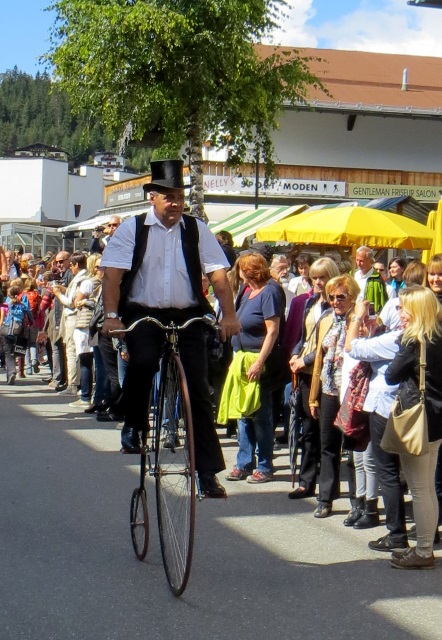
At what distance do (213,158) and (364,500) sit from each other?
35.1 m

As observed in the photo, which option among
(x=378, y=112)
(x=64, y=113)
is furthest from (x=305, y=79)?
(x=64, y=113)

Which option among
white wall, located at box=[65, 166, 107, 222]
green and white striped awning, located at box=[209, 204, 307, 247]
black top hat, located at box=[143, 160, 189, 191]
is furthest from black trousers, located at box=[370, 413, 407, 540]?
white wall, located at box=[65, 166, 107, 222]

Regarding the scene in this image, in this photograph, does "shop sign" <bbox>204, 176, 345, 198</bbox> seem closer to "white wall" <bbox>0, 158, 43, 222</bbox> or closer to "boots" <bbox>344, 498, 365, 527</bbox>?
"boots" <bbox>344, 498, 365, 527</bbox>

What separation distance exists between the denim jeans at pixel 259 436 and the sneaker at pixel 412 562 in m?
3.04

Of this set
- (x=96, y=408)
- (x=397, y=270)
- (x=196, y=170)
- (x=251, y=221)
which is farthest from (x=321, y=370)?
(x=196, y=170)

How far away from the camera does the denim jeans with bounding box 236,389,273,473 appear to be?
9.71m

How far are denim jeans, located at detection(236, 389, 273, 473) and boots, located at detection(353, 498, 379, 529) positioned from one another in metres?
1.90

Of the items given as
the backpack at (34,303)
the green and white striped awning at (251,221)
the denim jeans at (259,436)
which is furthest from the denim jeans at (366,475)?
the backpack at (34,303)

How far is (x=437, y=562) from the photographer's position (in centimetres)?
697

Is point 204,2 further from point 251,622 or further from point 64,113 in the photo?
point 64,113

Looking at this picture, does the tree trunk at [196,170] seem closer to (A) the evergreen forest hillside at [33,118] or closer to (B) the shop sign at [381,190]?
(B) the shop sign at [381,190]

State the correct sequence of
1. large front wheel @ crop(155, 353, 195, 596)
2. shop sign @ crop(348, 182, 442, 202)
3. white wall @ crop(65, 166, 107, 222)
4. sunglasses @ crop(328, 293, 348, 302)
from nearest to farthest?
large front wheel @ crop(155, 353, 195, 596), sunglasses @ crop(328, 293, 348, 302), shop sign @ crop(348, 182, 442, 202), white wall @ crop(65, 166, 107, 222)

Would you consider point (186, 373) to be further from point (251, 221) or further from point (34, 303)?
point (251, 221)

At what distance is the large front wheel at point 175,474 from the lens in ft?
19.1
